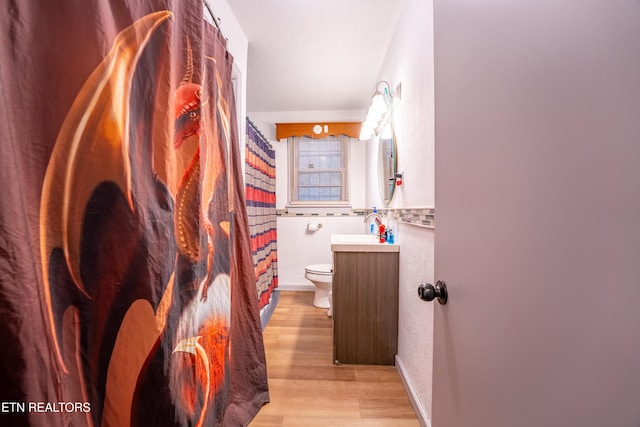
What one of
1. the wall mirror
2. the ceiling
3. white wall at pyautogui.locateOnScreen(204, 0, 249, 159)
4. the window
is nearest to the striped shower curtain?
white wall at pyautogui.locateOnScreen(204, 0, 249, 159)

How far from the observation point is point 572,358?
1.03 feet

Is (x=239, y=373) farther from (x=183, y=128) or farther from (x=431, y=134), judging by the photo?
(x=431, y=134)

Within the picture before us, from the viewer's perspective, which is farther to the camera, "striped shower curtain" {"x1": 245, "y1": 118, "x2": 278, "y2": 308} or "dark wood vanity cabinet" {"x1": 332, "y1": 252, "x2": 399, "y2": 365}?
"striped shower curtain" {"x1": 245, "y1": 118, "x2": 278, "y2": 308}

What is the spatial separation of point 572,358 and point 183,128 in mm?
1085

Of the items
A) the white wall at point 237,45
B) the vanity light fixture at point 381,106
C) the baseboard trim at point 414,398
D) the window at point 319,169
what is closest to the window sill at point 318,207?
the window at point 319,169

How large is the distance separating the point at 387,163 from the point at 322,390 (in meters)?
1.64

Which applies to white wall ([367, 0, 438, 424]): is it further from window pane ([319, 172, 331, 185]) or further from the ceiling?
window pane ([319, 172, 331, 185])

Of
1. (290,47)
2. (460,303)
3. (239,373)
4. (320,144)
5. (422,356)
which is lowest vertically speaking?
(239,373)

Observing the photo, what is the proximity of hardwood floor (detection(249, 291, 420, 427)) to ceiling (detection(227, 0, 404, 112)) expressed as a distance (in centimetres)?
236

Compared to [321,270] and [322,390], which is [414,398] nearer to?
[322,390]

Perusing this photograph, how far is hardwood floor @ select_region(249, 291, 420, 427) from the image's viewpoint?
1280mm

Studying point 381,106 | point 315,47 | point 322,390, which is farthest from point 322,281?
point 315,47

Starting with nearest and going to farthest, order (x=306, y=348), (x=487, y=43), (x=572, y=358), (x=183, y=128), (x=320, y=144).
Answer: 1. (x=572, y=358)
2. (x=487, y=43)
3. (x=183, y=128)
4. (x=306, y=348)
5. (x=320, y=144)

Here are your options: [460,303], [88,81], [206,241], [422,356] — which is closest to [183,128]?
[88,81]
